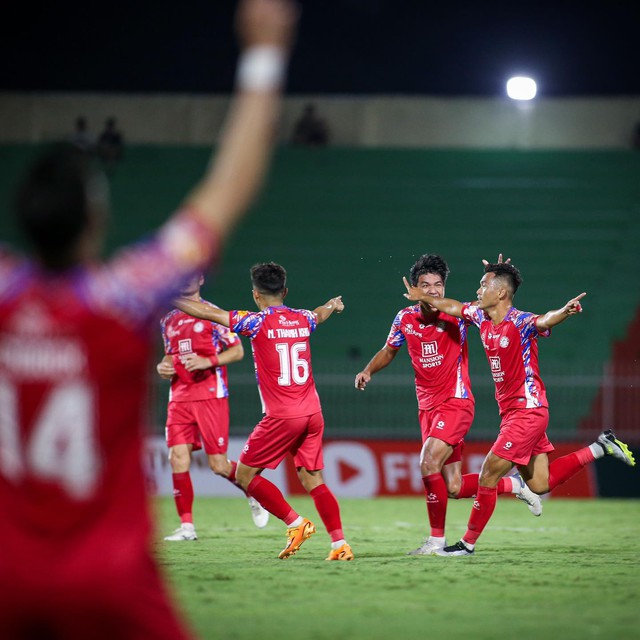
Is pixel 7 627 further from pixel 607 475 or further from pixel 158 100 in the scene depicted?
pixel 158 100

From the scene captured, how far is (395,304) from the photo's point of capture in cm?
2228

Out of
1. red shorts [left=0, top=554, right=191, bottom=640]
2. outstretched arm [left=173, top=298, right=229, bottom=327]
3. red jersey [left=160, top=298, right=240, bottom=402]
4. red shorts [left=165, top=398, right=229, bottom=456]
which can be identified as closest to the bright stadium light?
red jersey [left=160, top=298, right=240, bottom=402]

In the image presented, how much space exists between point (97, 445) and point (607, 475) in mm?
15163

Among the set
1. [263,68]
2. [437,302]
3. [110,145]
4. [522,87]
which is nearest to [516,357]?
[437,302]

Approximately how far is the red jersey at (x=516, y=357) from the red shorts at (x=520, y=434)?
72 mm

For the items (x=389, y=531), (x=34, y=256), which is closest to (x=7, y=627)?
(x=34, y=256)

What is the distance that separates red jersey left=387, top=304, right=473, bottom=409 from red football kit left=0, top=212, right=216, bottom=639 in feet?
24.0

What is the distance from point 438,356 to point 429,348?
0.39 feet

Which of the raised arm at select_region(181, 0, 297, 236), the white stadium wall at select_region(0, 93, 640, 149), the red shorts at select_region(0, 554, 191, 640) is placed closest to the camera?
the red shorts at select_region(0, 554, 191, 640)

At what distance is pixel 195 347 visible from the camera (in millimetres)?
11477

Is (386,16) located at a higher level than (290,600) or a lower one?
higher

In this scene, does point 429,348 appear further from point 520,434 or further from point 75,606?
point 75,606

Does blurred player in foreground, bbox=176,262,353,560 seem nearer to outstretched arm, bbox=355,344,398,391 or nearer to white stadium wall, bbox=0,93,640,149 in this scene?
outstretched arm, bbox=355,344,398,391

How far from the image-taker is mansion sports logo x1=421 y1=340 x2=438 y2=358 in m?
9.80
